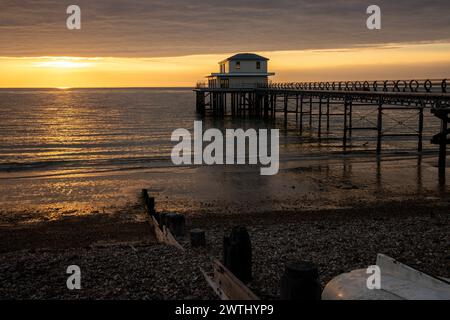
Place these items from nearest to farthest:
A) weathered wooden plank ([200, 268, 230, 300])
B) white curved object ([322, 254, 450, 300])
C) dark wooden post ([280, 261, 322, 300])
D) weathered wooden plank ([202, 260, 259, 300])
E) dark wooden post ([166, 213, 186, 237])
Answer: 1. dark wooden post ([280, 261, 322, 300])
2. weathered wooden plank ([202, 260, 259, 300])
3. white curved object ([322, 254, 450, 300])
4. weathered wooden plank ([200, 268, 230, 300])
5. dark wooden post ([166, 213, 186, 237])

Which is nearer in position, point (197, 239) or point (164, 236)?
point (197, 239)

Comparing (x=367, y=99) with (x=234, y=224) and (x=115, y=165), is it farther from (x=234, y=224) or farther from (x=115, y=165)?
(x=234, y=224)

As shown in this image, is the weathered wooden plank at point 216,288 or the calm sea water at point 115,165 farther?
the calm sea water at point 115,165

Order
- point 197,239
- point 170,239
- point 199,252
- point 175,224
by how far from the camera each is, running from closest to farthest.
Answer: point 199,252, point 197,239, point 170,239, point 175,224

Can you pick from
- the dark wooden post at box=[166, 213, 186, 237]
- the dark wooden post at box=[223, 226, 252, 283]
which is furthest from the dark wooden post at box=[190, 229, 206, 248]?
the dark wooden post at box=[223, 226, 252, 283]

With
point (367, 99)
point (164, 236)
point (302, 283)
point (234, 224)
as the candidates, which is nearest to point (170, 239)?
point (164, 236)

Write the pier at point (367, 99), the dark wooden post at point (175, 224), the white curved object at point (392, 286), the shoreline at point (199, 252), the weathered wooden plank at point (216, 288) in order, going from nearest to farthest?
1. the white curved object at point (392, 286)
2. the weathered wooden plank at point (216, 288)
3. the shoreline at point (199, 252)
4. the dark wooden post at point (175, 224)
5. the pier at point (367, 99)

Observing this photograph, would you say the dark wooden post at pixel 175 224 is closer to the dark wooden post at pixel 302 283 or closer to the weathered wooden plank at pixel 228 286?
the weathered wooden plank at pixel 228 286

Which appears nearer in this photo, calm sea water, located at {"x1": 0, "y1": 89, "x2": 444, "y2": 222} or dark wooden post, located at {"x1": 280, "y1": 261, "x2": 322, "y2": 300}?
dark wooden post, located at {"x1": 280, "y1": 261, "x2": 322, "y2": 300}

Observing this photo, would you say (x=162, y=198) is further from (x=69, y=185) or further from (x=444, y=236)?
(x=444, y=236)

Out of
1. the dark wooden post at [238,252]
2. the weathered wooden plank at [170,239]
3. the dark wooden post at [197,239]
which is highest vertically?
the dark wooden post at [238,252]

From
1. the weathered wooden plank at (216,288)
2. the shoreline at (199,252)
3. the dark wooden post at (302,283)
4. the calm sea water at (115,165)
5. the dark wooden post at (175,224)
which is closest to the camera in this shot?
the dark wooden post at (302,283)

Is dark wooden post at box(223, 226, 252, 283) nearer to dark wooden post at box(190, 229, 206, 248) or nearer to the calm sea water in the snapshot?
dark wooden post at box(190, 229, 206, 248)

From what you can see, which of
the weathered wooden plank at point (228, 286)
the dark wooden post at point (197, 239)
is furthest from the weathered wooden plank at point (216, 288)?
the dark wooden post at point (197, 239)
